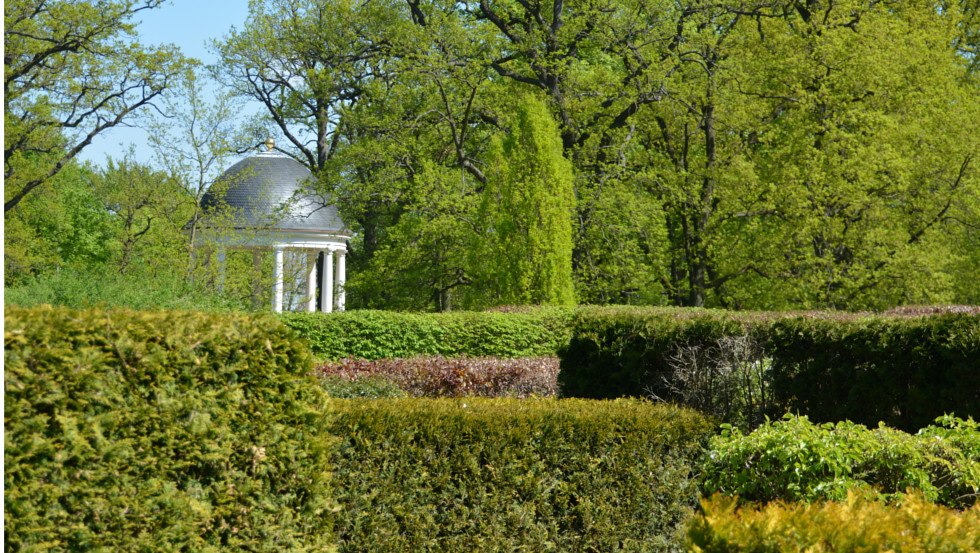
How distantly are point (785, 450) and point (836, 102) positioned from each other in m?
18.3

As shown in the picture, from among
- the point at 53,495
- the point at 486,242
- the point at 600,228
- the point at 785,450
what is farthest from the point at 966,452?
the point at 600,228

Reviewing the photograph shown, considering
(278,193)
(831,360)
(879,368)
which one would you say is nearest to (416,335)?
(831,360)

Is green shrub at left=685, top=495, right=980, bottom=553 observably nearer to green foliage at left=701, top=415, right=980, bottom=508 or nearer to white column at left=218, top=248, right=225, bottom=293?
green foliage at left=701, top=415, right=980, bottom=508

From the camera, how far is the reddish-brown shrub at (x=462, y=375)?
10.2 metres

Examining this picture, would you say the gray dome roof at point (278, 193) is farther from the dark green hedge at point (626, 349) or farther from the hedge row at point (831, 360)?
the hedge row at point (831, 360)

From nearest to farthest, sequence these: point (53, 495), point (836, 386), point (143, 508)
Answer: point (53, 495), point (143, 508), point (836, 386)

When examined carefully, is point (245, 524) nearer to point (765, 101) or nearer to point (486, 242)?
point (486, 242)

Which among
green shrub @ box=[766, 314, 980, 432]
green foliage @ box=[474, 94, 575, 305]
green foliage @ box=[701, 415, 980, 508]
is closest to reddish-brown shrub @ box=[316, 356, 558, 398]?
green shrub @ box=[766, 314, 980, 432]

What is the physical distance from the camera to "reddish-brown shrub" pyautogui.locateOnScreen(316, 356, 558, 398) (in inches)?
401

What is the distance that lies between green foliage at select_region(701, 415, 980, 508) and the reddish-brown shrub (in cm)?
451

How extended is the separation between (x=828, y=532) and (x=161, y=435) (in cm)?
261

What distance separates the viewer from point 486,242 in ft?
66.5

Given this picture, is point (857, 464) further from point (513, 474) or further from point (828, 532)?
point (828, 532)

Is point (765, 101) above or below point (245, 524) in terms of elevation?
above
